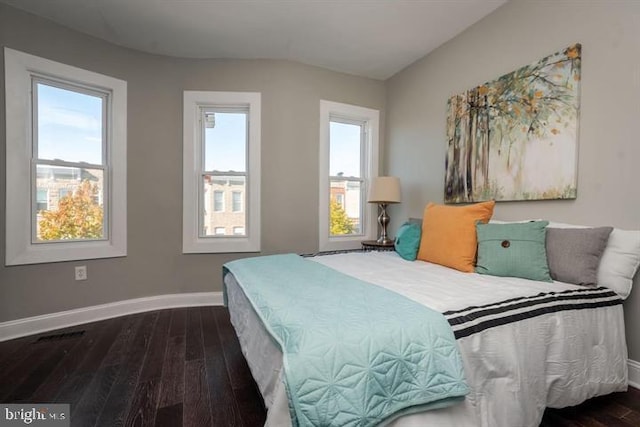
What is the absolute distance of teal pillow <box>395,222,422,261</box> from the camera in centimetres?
226

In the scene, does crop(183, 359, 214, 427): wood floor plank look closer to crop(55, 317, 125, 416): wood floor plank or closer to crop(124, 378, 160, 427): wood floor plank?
crop(124, 378, 160, 427): wood floor plank

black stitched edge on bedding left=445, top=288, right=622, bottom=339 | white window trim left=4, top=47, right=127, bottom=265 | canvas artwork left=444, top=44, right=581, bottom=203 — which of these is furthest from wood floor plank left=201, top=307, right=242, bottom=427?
canvas artwork left=444, top=44, right=581, bottom=203

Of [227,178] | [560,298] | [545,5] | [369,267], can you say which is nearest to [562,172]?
[560,298]

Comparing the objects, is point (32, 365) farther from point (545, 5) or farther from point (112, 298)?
point (545, 5)

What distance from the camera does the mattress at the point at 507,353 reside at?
1038 mm

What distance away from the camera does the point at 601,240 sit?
157 cm

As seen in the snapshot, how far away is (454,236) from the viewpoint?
1.98 m

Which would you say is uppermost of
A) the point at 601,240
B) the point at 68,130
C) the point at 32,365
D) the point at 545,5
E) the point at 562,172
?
the point at 545,5

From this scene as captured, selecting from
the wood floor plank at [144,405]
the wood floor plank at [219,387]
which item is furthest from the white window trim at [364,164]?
the wood floor plank at [144,405]

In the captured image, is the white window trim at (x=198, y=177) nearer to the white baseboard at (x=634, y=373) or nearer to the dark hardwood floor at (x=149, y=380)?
the dark hardwood floor at (x=149, y=380)

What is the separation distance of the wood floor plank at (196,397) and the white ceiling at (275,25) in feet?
8.64

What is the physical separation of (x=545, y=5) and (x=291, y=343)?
106 inches

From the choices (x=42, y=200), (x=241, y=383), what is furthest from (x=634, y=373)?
(x=42, y=200)

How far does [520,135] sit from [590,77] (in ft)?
1.56
